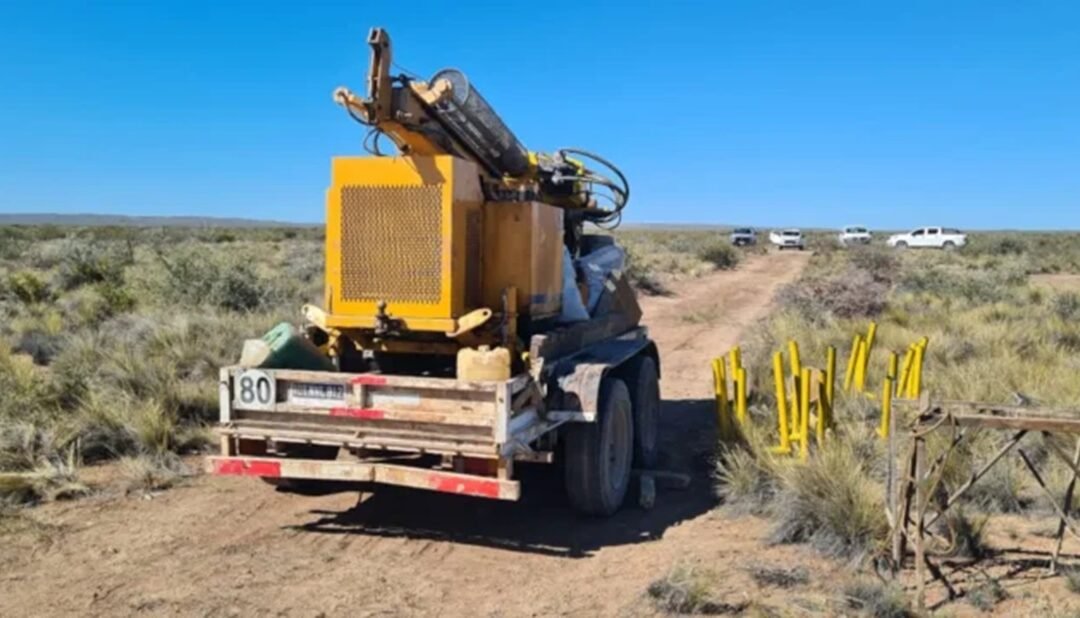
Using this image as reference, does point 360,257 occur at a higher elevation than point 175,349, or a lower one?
higher

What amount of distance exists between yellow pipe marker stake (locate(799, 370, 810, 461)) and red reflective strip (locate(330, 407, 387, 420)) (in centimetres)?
310

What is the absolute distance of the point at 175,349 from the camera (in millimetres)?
10469

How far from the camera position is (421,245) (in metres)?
6.05

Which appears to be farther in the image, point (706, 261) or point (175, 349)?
point (706, 261)

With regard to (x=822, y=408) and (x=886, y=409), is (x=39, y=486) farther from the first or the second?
(x=886, y=409)

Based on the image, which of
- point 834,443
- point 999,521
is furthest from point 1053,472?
point 834,443

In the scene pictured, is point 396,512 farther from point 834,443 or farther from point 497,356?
point 834,443

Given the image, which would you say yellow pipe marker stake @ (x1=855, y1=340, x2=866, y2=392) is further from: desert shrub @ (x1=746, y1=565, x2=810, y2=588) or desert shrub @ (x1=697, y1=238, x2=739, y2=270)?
desert shrub @ (x1=697, y1=238, x2=739, y2=270)

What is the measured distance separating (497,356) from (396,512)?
65.6 inches

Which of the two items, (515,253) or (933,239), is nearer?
(515,253)

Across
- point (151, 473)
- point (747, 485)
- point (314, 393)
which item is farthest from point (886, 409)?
point (151, 473)

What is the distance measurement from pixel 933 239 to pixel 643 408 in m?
56.6

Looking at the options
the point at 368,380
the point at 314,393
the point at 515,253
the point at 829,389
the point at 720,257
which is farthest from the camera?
the point at 720,257

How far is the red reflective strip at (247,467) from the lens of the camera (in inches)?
231
